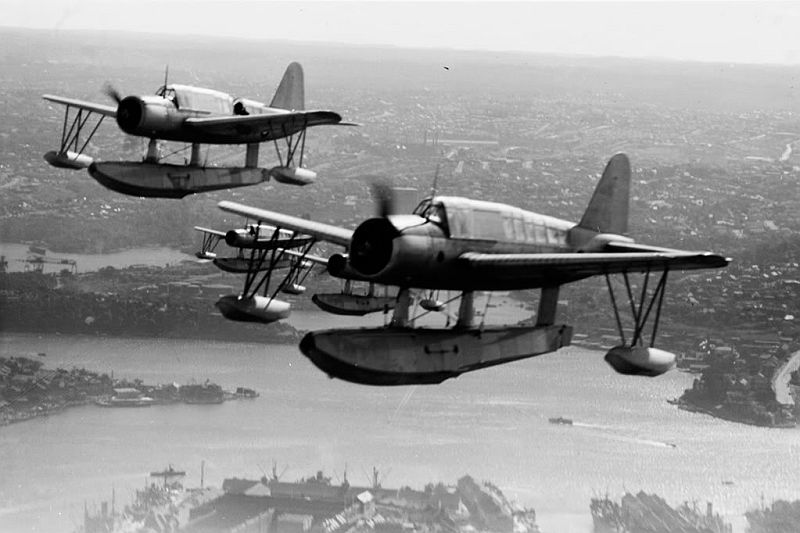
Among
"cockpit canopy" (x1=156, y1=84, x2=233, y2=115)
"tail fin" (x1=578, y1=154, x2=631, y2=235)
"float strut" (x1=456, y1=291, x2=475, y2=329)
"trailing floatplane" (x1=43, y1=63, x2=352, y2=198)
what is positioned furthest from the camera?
Result: "cockpit canopy" (x1=156, y1=84, x2=233, y2=115)

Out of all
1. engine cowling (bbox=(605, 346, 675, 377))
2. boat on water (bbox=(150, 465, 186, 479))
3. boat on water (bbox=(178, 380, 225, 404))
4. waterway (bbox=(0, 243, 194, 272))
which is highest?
engine cowling (bbox=(605, 346, 675, 377))

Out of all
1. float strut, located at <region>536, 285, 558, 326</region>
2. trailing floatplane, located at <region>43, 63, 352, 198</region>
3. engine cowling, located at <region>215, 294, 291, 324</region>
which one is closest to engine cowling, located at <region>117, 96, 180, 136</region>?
trailing floatplane, located at <region>43, 63, 352, 198</region>

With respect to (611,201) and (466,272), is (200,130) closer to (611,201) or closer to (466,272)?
(611,201)

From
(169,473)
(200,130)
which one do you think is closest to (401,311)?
(200,130)

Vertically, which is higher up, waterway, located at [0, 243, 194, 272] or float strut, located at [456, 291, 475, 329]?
float strut, located at [456, 291, 475, 329]

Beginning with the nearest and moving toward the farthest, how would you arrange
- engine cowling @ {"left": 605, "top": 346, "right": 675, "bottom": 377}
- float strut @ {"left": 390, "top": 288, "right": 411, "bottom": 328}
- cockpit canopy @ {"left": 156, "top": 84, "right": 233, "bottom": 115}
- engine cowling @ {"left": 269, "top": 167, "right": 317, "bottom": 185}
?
1. engine cowling @ {"left": 605, "top": 346, "right": 675, "bottom": 377}
2. float strut @ {"left": 390, "top": 288, "right": 411, "bottom": 328}
3. cockpit canopy @ {"left": 156, "top": 84, "right": 233, "bottom": 115}
4. engine cowling @ {"left": 269, "top": 167, "right": 317, "bottom": 185}

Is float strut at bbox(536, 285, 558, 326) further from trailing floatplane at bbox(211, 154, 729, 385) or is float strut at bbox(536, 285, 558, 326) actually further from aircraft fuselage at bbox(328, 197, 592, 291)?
aircraft fuselage at bbox(328, 197, 592, 291)

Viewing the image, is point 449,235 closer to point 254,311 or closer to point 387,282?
point 387,282
